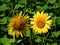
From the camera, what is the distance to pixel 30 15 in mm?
2645

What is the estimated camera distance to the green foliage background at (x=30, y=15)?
2.46 m

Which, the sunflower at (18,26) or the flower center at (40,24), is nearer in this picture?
the sunflower at (18,26)

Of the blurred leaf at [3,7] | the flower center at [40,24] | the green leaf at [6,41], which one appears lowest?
the green leaf at [6,41]

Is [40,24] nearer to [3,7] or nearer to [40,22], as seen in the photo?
[40,22]

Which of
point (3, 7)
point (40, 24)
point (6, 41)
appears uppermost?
point (3, 7)

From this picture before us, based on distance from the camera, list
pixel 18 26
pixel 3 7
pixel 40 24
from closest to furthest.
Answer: pixel 18 26
pixel 40 24
pixel 3 7

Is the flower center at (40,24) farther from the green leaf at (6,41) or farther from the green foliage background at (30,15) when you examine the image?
the green leaf at (6,41)

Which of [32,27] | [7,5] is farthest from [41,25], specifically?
[7,5]

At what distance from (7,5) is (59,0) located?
1.91 ft

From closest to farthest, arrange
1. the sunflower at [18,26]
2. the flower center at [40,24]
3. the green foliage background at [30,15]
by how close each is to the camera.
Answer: the sunflower at [18,26] < the flower center at [40,24] < the green foliage background at [30,15]

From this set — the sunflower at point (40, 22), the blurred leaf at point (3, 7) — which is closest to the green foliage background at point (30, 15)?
the blurred leaf at point (3, 7)

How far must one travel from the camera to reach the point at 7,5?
262cm

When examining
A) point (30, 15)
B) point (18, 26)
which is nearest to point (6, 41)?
point (18, 26)

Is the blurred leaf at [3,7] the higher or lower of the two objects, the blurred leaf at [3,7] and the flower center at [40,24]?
the higher
